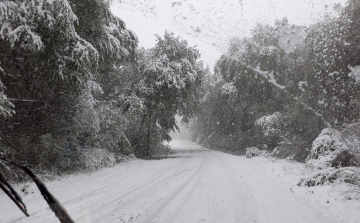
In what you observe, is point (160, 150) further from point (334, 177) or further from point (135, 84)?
point (334, 177)

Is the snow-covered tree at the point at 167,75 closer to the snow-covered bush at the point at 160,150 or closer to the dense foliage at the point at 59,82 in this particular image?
the snow-covered bush at the point at 160,150

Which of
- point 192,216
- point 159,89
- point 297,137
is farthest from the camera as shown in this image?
point 159,89

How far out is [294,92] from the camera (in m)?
16.0

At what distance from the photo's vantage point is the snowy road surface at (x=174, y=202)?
5.00 meters

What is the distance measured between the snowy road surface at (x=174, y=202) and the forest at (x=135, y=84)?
1542mm

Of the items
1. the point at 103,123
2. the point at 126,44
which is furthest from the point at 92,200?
the point at 126,44

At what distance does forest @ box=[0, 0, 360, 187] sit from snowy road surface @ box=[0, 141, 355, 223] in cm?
154

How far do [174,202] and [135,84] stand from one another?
14.1 m

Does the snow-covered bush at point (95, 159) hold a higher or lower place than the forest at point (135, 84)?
lower

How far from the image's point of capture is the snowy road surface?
16.4 feet

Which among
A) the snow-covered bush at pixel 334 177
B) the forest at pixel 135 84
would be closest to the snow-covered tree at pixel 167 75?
the forest at pixel 135 84

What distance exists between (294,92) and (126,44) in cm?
1104

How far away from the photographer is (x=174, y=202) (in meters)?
6.12

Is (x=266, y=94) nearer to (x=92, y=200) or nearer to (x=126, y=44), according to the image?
(x=126, y=44)
